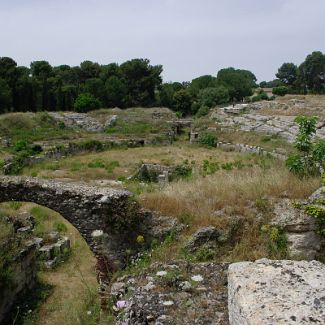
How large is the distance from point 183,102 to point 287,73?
3981 cm

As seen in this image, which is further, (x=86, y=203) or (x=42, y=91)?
(x=42, y=91)

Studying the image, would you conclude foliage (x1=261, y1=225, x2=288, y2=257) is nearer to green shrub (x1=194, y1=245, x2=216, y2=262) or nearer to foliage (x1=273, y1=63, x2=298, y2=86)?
green shrub (x1=194, y1=245, x2=216, y2=262)

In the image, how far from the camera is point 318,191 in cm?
750

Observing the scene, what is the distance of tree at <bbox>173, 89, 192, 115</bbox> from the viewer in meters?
54.2

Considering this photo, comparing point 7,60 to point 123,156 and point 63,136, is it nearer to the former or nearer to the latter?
point 63,136

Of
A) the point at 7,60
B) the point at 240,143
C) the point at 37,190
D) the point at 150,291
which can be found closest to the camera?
the point at 150,291

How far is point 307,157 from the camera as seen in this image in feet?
30.3

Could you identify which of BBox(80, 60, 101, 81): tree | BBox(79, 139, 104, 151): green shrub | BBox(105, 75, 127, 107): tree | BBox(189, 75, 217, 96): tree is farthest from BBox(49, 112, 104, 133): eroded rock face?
BBox(189, 75, 217, 96): tree

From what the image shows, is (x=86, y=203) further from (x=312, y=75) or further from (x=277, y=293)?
(x=312, y=75)

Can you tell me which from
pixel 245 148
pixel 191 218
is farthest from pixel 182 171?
pixel 191 218

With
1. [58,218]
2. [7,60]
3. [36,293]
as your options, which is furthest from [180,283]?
[7,60]

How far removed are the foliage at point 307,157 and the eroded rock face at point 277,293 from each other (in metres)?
4.81

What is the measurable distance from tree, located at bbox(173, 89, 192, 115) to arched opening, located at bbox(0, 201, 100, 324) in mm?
40230

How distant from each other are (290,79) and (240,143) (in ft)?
198
